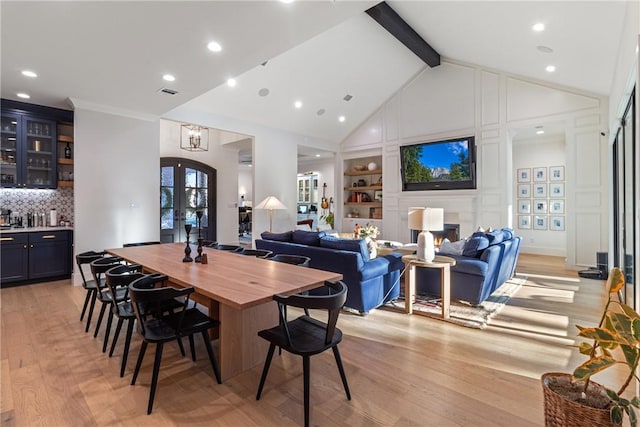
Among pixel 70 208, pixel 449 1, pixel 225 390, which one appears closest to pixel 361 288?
pixel 225 390

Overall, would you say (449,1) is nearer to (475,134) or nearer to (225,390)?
(475,134)

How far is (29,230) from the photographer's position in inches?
190

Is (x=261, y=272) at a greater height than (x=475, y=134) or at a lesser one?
lesser

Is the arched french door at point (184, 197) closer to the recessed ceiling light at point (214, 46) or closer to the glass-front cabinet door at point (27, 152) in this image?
the glass-front cabinet door at point (27, 152)

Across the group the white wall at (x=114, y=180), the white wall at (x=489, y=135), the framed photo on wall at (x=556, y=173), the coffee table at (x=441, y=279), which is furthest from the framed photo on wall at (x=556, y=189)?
the white wall at (x=114, y=180)

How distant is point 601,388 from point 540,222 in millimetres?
7757

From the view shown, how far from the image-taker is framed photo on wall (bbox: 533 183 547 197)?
7.93 metres

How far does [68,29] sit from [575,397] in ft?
15.2

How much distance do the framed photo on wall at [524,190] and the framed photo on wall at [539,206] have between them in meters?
0.26

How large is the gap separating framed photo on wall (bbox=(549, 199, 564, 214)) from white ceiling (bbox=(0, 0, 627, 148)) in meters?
3.04

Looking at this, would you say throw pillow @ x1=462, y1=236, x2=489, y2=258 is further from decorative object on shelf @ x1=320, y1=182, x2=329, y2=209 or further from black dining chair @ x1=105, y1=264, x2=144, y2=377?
decorative object on shelf @ x1=320, y1=182, x2=329, y2=209

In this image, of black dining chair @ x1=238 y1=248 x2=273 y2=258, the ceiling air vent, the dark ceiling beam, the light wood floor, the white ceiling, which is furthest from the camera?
the dark ceiling beam

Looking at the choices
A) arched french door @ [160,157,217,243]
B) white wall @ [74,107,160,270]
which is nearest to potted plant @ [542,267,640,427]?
white wall @ [74,107,160,270]

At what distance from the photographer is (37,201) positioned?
531cm
